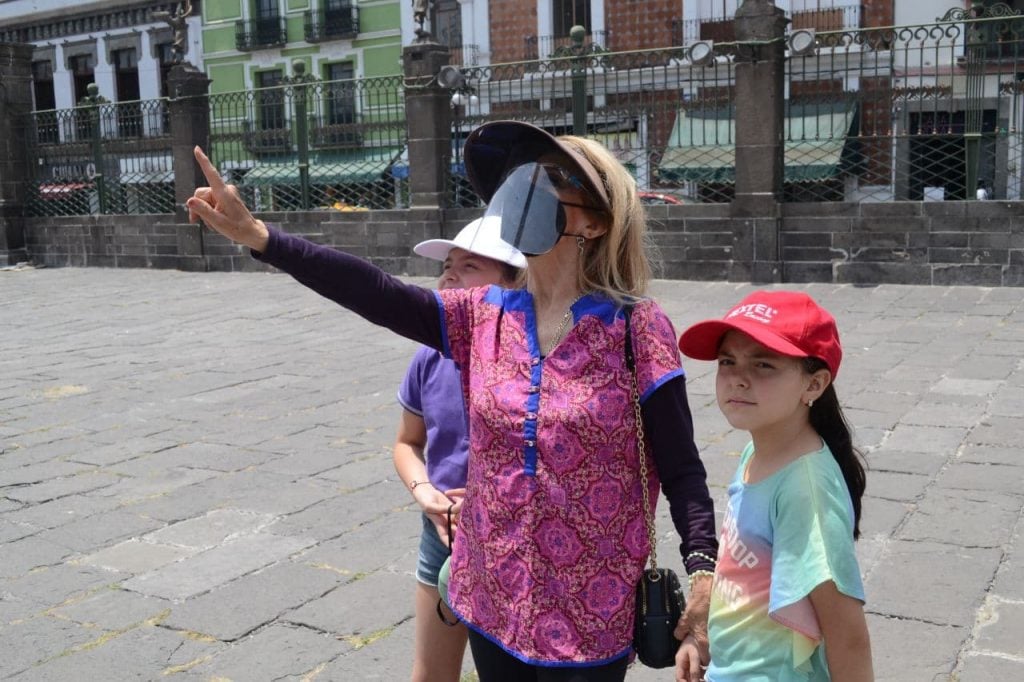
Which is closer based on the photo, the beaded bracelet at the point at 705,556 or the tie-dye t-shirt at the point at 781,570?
the tie-dye t-shirt at the point at 781,570

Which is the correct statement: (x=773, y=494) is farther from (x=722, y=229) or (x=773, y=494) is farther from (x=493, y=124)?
(x=722, y=229)

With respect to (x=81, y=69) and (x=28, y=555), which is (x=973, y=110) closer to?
(x=28, y=555)

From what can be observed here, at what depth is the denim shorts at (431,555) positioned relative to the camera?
8.70 ft

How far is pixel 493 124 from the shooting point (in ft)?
7.51

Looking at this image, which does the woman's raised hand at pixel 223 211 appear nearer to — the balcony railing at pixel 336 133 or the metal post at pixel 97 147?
the balcony railing at pixel 336 133

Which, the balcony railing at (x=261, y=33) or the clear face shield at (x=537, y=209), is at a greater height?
the balcony railing at (x=261, y=33)

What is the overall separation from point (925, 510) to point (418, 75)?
415 inches

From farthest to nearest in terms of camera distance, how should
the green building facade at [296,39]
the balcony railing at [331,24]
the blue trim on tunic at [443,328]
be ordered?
the balcony railing at [331,24] < the green building facade at [296,39] < the blue trim on tunic at [443,328]

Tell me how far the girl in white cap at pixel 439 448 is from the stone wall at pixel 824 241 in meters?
9.16

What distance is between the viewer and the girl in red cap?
74.5 inches

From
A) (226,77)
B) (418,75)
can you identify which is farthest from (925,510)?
(226,77)

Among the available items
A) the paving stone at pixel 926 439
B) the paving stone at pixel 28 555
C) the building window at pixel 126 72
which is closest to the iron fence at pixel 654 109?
the paving stone at pixel 926 439

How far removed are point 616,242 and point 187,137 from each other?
1529 centimetres

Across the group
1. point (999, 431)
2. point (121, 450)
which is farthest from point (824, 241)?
point (121, 450)
